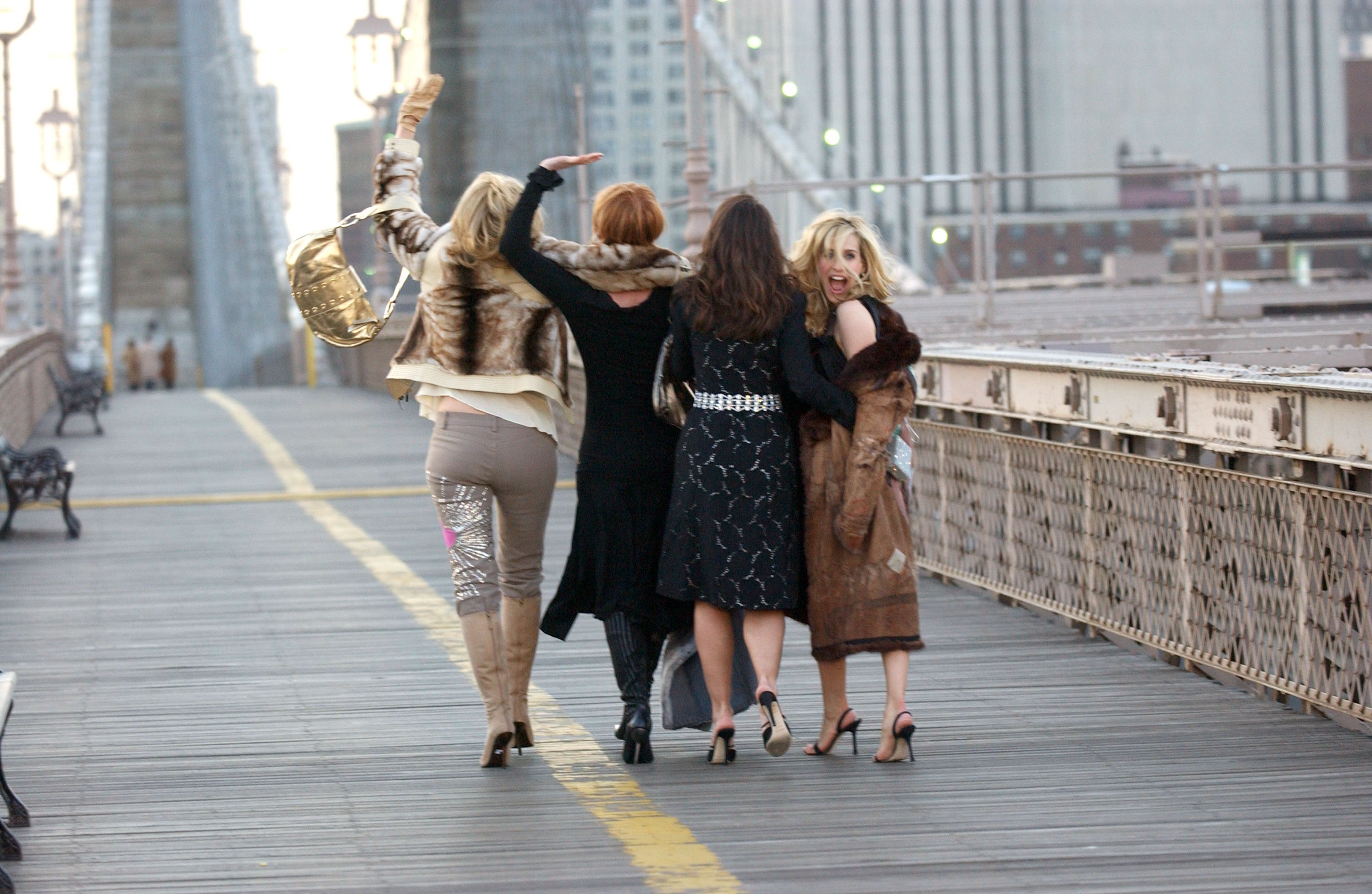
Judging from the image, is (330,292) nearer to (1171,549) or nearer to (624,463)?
(624,463)

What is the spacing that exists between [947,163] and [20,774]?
→ 496 ft

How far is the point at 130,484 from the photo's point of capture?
16594mm

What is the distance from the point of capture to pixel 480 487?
19.2ft

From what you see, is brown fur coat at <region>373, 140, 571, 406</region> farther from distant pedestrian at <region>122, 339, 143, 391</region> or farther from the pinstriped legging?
distant pedestrian at <region>122, 339, 143, 391</region>

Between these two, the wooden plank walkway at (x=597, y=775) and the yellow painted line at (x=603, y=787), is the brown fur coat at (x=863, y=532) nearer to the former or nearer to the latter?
the wooden plank walkway at (x=597, y=775)

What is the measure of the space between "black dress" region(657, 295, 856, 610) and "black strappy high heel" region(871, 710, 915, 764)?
1.45 ft

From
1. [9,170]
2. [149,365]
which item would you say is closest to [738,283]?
[9,170]

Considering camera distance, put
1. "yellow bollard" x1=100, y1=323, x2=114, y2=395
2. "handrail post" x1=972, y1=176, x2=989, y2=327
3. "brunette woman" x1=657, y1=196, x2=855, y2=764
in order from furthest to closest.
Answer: "yellow bollard" x1=100, y1=323, x2=114, y2=395 < "handrail post" x1=972, y1=176, x2=989, y2=327 < "brunette woman" x1=657, y1=196, x2=855, y2=764

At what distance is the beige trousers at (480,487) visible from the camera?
5.79m

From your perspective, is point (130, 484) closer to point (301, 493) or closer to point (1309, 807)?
point (301, 493)

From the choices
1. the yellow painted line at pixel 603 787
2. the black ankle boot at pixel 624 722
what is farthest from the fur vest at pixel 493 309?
the yellow painted line at pixel 603 787

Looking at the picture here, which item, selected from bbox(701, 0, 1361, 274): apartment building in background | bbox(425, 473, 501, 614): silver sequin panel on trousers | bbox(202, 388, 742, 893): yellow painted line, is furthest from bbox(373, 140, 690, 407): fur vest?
bbox(701, 0, 1361, 274): apartment building in background

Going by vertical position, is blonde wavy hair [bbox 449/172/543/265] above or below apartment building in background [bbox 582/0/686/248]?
below

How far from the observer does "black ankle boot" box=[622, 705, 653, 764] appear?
230 inches
